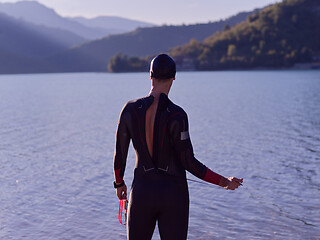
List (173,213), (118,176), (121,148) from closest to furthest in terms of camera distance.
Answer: (173,213) < (121,148) < (118,176)

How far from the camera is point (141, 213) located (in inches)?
166

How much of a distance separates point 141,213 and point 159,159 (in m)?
0.54

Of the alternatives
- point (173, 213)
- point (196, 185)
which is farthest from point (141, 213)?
point (196, 185)

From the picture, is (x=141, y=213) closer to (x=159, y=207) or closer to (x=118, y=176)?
(x=159, y=207)

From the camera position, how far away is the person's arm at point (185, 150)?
4.10 metres

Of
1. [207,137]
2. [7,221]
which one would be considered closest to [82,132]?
[207,137]

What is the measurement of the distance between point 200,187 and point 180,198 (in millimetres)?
9246

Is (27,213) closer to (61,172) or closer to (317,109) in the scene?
(61,172)

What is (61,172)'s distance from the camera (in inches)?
634

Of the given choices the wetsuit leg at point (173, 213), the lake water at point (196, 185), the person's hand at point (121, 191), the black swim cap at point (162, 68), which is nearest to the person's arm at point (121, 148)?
the person's hand at point (121, 191)

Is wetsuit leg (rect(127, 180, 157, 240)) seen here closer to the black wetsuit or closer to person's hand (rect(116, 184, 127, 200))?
the black wetsuit

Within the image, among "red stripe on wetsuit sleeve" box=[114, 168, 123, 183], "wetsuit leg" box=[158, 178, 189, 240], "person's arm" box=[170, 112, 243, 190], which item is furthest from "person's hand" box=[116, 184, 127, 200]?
"person's arm" box=[170, 112, 243, 190]

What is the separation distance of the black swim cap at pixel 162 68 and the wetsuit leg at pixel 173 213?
3.44 ft

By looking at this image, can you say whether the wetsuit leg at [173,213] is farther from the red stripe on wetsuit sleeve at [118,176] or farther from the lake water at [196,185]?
the lake water at [196,185]
